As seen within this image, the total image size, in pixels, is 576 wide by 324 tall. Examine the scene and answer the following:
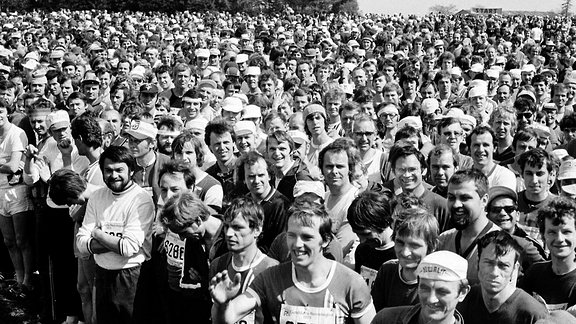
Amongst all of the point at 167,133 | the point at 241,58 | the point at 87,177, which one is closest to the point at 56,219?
the point at 87,177

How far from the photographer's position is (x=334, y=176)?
210 inches

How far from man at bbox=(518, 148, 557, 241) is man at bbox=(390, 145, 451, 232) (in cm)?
62

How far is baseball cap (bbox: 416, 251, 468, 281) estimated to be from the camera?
3246mm

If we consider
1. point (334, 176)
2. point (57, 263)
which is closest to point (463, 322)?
point (334, 176)

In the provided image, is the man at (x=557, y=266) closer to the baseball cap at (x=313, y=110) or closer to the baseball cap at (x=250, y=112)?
the baseball cap at (x=313, y=110)

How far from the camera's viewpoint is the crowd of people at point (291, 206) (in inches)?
144

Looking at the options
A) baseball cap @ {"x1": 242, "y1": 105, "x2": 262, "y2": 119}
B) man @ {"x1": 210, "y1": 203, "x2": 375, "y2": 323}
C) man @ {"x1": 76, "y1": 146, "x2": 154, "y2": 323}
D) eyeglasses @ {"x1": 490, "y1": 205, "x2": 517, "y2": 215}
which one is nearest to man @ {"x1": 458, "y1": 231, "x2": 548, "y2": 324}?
man @ {"x1": 210, "y1": 203, "x2": 375, "y2": 323}

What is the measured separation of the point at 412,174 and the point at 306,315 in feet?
6.41

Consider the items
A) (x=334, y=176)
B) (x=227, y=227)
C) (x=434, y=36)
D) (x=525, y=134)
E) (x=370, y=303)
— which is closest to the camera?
(x=370, y=303)

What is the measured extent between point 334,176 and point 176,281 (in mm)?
1299

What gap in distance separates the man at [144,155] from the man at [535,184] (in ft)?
9.07

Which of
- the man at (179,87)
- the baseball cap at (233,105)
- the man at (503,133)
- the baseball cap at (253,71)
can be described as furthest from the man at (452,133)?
the baseball cap at (253,71)

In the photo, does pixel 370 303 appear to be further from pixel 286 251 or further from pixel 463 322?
pixel 286 251

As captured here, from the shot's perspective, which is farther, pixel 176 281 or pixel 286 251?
pixel 176 281
